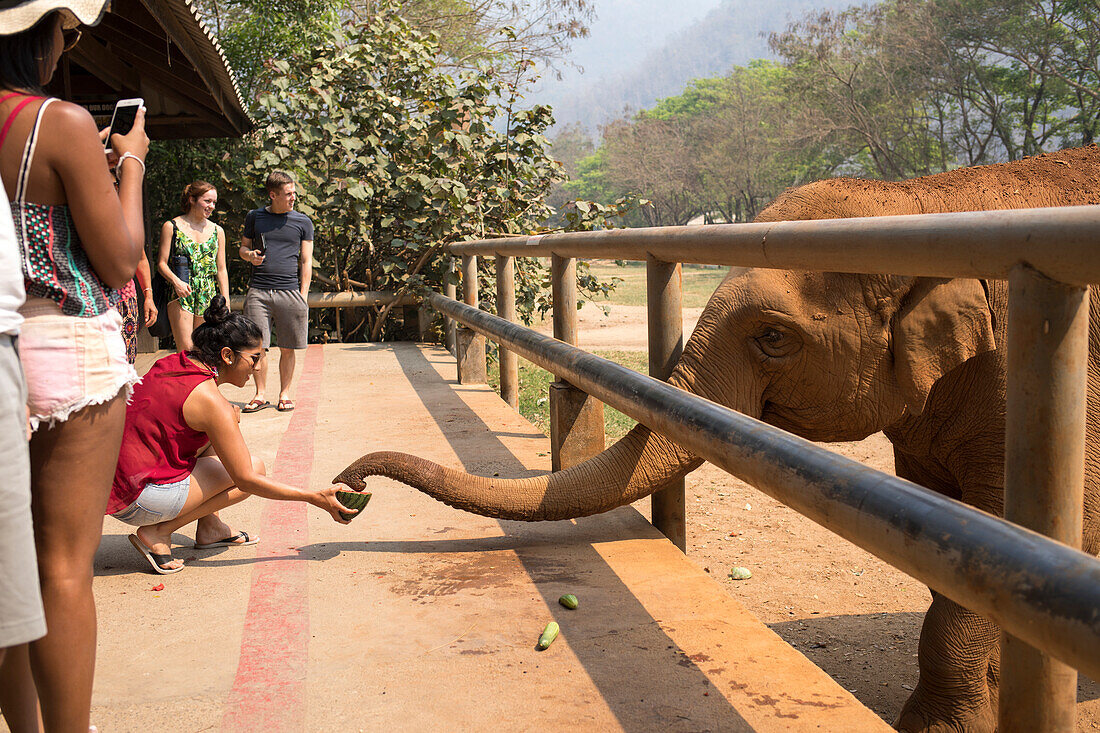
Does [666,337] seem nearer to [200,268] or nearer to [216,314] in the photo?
[216,314]

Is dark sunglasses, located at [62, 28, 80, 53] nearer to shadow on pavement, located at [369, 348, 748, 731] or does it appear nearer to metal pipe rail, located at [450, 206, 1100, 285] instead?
metal pipe rail, located at [450, 206, 1100, 285]

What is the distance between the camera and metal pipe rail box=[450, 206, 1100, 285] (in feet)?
5.18

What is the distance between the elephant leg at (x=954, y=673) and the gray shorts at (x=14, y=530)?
102 inches

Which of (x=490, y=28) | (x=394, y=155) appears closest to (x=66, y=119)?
(x=394, y=155)

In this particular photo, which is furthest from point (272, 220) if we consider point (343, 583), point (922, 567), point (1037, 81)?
point (1037, 81)

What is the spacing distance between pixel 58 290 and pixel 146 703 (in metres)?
1.15

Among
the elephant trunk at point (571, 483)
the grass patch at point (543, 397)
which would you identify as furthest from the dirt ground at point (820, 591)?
the elephant trunk at point (571, 483)

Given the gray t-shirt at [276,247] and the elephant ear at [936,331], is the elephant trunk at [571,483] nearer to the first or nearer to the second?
the elephant ear at [936,331]

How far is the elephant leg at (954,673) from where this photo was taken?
309 centimetres

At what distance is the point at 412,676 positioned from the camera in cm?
263

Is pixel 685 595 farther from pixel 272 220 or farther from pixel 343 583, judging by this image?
pixel 272 220

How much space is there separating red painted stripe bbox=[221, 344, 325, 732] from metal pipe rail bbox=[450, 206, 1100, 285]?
5.49 feet

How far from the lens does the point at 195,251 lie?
7.02 metres

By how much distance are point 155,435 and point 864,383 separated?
246 centimetres
